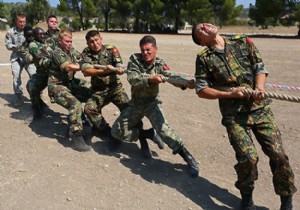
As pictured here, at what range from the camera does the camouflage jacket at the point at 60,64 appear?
17.6 ft

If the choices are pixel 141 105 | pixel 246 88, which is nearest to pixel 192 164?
pixel 141 105

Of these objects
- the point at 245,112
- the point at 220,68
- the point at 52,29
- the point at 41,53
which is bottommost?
the point at 245,112

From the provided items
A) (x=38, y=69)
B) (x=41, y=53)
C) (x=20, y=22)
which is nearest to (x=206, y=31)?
(x=41, y=53)

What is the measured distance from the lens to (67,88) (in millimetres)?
5578

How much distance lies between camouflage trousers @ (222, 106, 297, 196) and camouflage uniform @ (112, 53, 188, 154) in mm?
937

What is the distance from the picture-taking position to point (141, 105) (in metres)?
4.57

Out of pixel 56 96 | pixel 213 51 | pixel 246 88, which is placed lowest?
pixel 56 96

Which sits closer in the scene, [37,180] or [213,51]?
[213,51]

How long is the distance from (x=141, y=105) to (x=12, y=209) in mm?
1743

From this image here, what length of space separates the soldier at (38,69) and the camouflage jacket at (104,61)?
1.02 m

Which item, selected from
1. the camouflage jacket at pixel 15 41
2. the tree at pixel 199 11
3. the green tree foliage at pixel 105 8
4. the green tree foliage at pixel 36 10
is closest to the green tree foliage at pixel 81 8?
the green tree foliage at pixel 105 8

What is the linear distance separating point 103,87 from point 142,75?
1055 millimetres

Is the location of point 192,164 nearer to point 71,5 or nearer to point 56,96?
point 56,96

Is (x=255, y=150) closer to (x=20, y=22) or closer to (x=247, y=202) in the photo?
(x=247, y=202)
